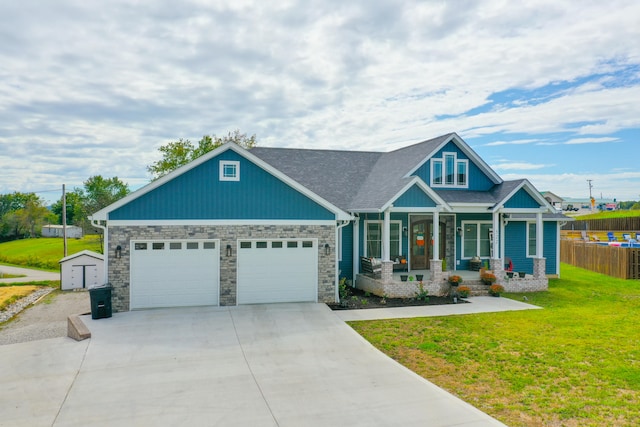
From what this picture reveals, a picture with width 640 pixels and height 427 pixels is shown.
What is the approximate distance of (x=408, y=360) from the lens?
9031mm

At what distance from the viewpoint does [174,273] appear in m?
13.3

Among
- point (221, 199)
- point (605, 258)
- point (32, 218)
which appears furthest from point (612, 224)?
point (32, 218)

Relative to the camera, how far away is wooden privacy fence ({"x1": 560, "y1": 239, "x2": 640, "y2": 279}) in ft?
68.7

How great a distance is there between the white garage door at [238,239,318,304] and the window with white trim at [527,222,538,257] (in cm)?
1126

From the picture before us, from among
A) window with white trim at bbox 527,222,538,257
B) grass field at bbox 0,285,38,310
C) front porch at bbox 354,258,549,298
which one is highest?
window with white trim at bbox 527,222,538,257

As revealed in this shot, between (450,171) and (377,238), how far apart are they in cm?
439

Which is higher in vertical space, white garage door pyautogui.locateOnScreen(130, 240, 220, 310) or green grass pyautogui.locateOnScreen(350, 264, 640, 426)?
white garage door pyautogui.locateOnScreen(130, 240, 220, 310)

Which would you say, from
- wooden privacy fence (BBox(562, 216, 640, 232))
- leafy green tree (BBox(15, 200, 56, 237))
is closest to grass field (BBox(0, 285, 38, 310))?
wooden privacy fence (BBox(562, 216, 640, 232))

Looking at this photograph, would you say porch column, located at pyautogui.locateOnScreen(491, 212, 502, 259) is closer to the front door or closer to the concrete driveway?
the front door

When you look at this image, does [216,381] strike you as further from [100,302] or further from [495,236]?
[495,236]

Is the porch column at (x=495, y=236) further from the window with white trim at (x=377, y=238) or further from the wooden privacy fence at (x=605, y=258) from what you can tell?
the wooden privacy fence at (x=605, y=258)

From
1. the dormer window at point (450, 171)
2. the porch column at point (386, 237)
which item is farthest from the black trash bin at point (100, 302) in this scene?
the dormer window at point (450, 171)

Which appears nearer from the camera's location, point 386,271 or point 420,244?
point 386,271

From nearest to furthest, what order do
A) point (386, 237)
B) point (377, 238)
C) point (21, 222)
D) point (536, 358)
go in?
point (536, 358), point (386, 237), point (377, 238), point (21, 222)
